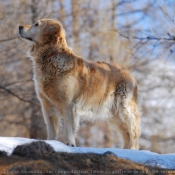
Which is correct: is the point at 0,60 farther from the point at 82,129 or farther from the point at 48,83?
the point at 48,83

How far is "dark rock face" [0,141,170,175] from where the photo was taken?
488 centimetres

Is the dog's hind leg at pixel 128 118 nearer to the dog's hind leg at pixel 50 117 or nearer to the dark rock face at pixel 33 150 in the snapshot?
the dog's hind leg at pixel 50 117

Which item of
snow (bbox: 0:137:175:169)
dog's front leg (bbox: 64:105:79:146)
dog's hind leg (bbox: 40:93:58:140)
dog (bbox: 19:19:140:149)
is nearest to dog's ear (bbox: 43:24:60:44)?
dog (bbox: 19:19:140:149)

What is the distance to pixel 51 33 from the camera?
9.02 meters

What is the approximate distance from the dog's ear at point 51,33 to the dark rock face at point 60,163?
12.2 feet

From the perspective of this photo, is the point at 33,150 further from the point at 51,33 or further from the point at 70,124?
the point at 51,33

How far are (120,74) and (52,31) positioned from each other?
6.68 ft

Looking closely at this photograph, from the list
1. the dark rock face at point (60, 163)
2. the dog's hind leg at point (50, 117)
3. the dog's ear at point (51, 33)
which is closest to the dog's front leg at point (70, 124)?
the dog's hind leg at point (50, 117)

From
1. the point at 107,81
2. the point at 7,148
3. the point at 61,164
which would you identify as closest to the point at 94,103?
the point at 107,81

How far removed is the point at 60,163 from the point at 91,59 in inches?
696

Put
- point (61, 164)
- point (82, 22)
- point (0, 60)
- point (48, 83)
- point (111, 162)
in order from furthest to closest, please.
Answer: point (82, 22) < point (0, 60) < point (48, 83) < point (111, 162) < point (61, 164)

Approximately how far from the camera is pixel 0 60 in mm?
19469

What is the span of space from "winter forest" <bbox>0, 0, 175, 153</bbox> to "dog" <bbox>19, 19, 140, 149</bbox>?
6889 millimetres

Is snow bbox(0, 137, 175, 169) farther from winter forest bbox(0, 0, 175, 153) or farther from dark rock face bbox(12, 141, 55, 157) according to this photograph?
winter forest bbox(0, 0, 175, 153)
